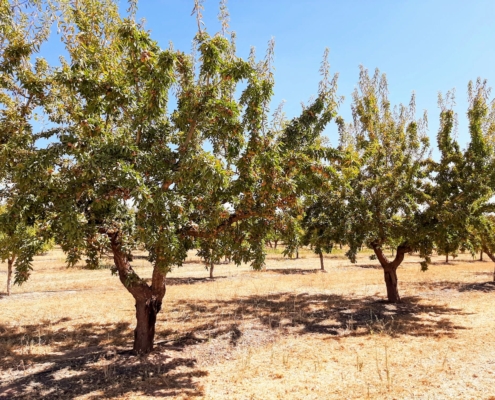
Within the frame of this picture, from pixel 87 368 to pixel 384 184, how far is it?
589 inches

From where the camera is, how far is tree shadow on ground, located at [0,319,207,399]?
8.91m

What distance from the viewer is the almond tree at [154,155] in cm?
822

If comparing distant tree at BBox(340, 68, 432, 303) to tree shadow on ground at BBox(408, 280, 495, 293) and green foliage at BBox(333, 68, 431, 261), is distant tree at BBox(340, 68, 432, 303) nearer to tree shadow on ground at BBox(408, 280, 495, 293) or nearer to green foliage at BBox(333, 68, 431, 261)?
green foliage at BBox(333, 68, 431, 261)

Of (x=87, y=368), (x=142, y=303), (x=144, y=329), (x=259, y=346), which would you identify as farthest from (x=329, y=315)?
(x=87, y=368)

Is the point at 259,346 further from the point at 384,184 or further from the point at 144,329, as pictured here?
the point at 384,184

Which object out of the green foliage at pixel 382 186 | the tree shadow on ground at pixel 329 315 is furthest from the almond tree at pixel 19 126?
the green foliage at pixel 382 186

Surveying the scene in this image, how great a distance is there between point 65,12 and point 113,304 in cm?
1604

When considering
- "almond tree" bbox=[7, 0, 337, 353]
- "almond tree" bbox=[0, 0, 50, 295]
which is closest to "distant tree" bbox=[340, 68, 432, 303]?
"almond tree" bbox=[7, 0, 337, 353]

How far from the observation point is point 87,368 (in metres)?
10.5

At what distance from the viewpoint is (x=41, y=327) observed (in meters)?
15.6

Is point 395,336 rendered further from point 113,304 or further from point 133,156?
point 113,304

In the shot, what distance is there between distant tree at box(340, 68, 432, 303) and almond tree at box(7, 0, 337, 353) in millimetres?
6837

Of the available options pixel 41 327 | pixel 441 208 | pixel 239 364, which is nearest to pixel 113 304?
pixel 41 327

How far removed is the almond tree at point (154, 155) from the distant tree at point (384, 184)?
22.4 feet
